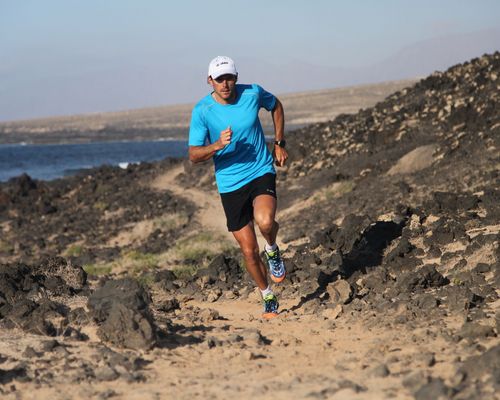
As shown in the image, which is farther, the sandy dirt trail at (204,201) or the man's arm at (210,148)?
the sandy dirt trail at (204,201)

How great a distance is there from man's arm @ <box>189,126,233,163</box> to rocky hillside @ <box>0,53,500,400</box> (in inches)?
50.8

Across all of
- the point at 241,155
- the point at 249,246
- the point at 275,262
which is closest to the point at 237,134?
the point at 241,155

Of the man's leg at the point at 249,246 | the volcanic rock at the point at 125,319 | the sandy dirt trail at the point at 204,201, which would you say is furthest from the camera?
the sandy dirt trail at the point at 204,201

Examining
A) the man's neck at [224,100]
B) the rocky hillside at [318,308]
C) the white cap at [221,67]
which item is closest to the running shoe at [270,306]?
the rocky hillside at [318,308]

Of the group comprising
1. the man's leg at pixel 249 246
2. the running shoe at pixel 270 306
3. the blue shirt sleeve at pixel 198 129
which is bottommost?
the running shoe at pixel 270 306

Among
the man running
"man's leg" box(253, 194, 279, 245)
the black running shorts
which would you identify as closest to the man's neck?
the man running

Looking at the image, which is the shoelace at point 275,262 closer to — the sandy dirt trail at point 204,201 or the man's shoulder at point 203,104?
the man's shoulder at point 203,104

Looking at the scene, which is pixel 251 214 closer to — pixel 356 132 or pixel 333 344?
pixel 333 344

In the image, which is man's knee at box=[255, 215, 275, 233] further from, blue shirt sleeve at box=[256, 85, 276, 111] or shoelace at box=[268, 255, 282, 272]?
blue shirt sleeve at box=[256, 85, 276, 111]

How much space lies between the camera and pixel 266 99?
8.28m

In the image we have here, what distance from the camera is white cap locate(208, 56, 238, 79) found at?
25.1 feet

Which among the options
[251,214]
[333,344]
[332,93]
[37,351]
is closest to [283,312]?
[251,214]

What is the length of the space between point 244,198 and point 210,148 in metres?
0.81

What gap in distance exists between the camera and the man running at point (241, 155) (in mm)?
7734
